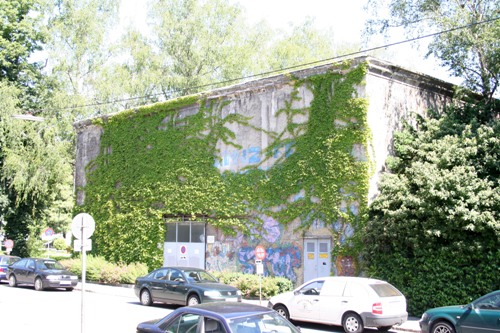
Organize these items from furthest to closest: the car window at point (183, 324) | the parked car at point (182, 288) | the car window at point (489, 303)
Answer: the parked car at point (182, 288) → the car window at point (489, 303) → the car window at point (183, 324)

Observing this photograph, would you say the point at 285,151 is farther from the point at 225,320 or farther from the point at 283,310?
the point at 225,320

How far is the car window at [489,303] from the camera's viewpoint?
503 inches

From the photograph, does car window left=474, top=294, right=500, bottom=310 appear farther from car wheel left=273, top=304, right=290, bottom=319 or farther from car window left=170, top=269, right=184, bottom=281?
car window left=170, top=269, right=184, bottom=281

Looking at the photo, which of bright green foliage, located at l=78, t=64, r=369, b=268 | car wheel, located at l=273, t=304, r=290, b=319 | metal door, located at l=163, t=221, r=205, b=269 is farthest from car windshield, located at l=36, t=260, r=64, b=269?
car wheel, located at l=273, t=304, r=290, b=319

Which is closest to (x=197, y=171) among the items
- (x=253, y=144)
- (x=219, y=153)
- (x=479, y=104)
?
(x=219, y=153)

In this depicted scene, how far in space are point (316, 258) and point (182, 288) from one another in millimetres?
6493

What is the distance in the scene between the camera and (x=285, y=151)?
81.4 ft

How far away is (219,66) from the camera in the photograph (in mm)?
45750

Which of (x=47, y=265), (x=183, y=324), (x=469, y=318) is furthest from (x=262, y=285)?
(x=183, y=324)

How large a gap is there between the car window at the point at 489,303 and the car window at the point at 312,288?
14.4ft

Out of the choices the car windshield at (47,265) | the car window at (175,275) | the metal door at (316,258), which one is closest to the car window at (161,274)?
the car window at (175,275)

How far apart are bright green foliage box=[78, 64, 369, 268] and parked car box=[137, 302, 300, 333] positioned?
13.9 m

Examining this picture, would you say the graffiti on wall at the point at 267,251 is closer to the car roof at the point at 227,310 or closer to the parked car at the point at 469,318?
the parked car at the point at 469,318

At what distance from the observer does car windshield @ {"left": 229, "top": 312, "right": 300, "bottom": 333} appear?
7.77 metres
